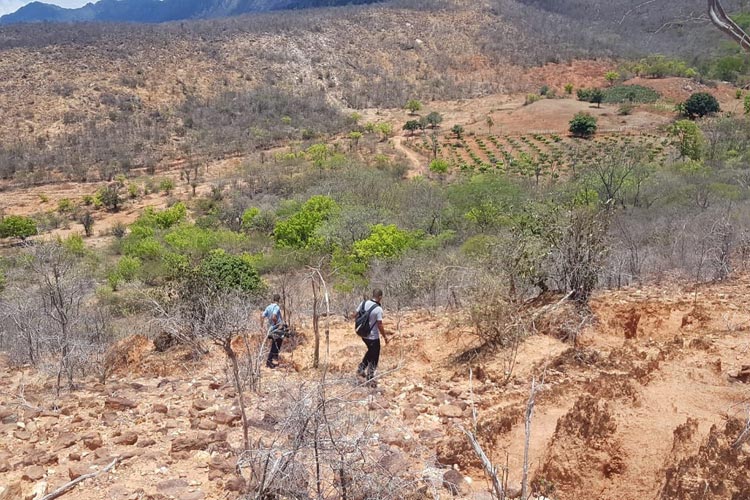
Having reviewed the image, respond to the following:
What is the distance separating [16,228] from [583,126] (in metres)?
31.5

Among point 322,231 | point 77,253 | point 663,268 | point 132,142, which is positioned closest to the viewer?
point 663,268

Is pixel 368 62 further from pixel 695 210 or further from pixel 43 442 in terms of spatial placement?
pixel 43 442

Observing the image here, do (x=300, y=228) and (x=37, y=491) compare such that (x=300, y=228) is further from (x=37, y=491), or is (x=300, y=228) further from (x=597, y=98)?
(x=597, y=98)

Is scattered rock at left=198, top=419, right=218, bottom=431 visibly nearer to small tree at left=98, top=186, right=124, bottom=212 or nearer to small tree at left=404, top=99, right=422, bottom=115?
small tree at left=98, top=186, right=124, bottom=212

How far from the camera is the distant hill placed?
13062 cm

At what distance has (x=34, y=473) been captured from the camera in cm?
338

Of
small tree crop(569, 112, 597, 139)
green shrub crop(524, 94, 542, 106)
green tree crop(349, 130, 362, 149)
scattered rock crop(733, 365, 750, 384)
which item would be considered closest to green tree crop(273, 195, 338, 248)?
scattered rock crop(733, 365, 750, 384)

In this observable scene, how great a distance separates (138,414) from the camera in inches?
173

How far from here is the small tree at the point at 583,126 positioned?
34.2 metres

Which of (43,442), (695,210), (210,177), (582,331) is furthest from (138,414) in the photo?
(210,177)

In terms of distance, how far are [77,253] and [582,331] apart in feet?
57.9

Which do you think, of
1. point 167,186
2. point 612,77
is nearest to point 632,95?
point 612,77

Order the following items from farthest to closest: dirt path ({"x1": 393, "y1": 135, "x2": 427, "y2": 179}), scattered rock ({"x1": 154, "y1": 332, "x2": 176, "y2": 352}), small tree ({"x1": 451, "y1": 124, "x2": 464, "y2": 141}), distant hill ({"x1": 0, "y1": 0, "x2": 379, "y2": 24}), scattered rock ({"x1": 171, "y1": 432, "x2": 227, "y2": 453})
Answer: distant hill ({"x1": 0, "y1": 0, "x2": 379, "y2": 24}) → small tree ({"x1": 451, "y1": 124, "x2": 464, "y2": 141}) → dirt path ({"x1": 393, "y1": 135, "x2": 427, "y2": 179}) → scattered rock ({"x1": 154, "y1": 332, "x2": 176, "y2": 352}) → scattered rock ({"x1": 171, "y1": 432, "x2": 227, "y2": 453})

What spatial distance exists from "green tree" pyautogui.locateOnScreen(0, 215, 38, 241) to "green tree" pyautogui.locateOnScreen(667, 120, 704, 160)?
2977 centimetres
